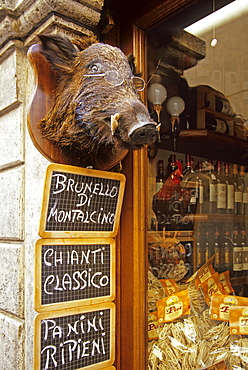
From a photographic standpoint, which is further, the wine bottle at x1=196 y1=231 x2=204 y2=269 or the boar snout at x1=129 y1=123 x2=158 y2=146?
the wine bottle at x1=196 y1=231 x2=204 y2=269

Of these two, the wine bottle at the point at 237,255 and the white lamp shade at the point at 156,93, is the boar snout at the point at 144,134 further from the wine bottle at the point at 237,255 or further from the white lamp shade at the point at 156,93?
the wine bottle at the point at 237,255

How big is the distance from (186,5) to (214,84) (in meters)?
0.51

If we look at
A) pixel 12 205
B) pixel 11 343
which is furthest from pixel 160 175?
pixel 11 343

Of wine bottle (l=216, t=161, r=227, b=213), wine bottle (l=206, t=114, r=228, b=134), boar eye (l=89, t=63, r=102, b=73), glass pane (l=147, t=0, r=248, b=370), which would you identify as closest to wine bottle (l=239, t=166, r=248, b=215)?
glass pane (l=147, t=0, r=248, b=370)

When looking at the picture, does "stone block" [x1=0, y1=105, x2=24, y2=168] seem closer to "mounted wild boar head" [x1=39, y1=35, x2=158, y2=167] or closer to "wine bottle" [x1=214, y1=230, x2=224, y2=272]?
"mounted wild boar head" [x1=39, y1=35, x2=158, y2=167]

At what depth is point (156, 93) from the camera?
1.51 m

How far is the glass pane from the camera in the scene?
135 centimetres

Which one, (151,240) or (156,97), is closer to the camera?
(151,240)

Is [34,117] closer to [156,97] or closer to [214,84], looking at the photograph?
[156,97]

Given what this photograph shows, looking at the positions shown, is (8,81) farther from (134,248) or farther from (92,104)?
(134,248)

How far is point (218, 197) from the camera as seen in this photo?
5.60 feet

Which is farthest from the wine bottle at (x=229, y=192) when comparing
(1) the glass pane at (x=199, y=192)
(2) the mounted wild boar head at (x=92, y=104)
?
(2) the mounted wild boar head at (x=92, y=104)

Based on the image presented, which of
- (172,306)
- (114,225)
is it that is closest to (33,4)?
(114,225)

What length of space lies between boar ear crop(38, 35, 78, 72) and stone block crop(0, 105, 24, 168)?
332 mm
